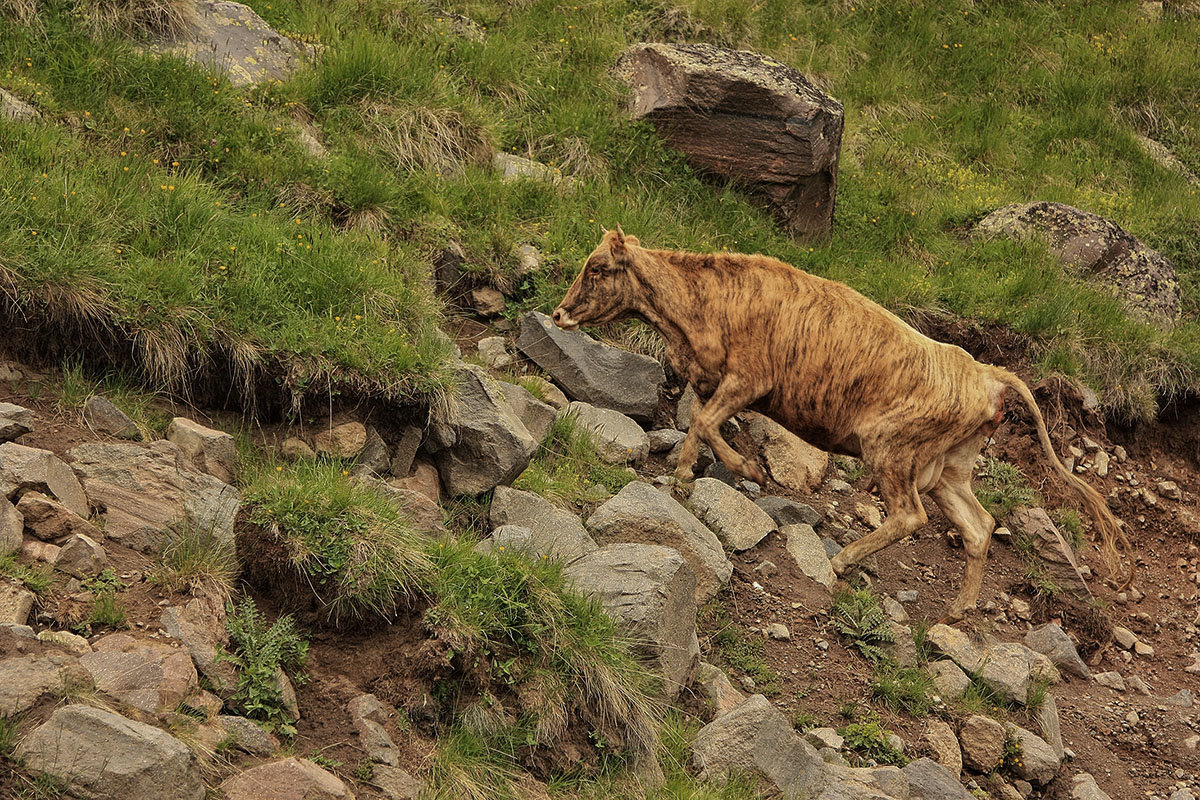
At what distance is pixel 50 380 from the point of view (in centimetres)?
881

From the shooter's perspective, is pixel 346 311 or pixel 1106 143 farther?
pixel 1106 143

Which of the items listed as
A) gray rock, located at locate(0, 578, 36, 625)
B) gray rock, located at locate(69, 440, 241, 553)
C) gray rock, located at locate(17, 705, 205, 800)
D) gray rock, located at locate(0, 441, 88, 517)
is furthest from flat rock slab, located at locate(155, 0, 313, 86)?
gray rock, located at locate(17, 705, 205, 800)

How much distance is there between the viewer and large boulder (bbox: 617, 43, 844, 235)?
14844mm

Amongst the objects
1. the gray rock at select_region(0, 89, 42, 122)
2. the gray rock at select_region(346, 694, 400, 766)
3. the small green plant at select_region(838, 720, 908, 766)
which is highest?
the gray rock at select_region(0, 89, 42, 122)

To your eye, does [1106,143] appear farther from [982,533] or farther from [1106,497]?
[982,533]

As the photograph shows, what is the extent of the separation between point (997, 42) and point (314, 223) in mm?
13313

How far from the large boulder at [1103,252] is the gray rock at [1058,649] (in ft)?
19.6

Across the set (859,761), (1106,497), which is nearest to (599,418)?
(859,761)

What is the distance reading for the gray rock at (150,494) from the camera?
7.59 meters

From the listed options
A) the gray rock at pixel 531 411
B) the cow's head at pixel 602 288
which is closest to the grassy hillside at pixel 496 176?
the gray rock at pixel 531 411

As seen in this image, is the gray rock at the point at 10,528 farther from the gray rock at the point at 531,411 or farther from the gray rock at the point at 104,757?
the gray rock at the point at 531,411

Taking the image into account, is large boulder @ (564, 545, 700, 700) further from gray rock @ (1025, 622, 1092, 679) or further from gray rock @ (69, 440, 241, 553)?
gray rock @ (1025, 622, 1092, 679)

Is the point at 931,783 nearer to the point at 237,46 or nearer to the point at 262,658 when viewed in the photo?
the point at 262,658

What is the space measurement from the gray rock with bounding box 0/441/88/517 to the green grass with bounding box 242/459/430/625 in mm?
1021
